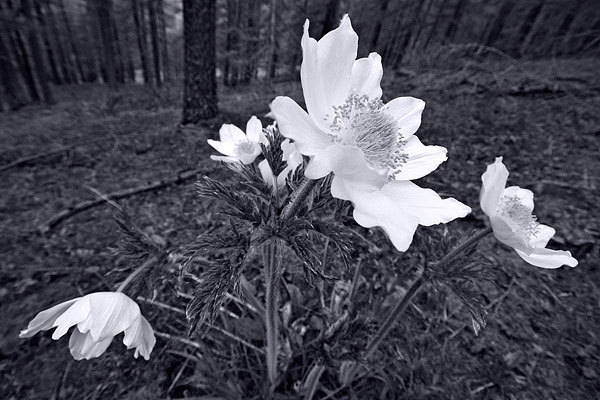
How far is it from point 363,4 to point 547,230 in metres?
4.84

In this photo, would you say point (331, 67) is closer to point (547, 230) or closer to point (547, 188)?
point (547, 230)

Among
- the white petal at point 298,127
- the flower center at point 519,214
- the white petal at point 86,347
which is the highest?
the white petal at point 298,127

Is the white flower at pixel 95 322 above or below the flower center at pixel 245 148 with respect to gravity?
below

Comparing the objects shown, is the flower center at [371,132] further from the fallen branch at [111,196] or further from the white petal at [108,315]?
the fallen branch at [111,196]

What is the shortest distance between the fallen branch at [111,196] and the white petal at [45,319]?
47.2 inches

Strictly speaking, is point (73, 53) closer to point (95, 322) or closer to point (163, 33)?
point (163, 33)

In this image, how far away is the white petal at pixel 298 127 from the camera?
2.22 feet

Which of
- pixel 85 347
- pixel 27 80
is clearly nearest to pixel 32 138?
pixel 85 347

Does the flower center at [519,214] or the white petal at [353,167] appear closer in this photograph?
the white petal at [353,167]

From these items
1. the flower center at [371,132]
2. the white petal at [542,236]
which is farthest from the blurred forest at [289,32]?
the flower center at [371,132]

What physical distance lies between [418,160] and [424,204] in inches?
7.1

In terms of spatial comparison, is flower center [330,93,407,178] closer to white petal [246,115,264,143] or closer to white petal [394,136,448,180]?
white petal [394,136,448,180]

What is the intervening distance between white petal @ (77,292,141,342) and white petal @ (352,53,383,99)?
103cm

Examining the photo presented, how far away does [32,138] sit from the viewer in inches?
187
